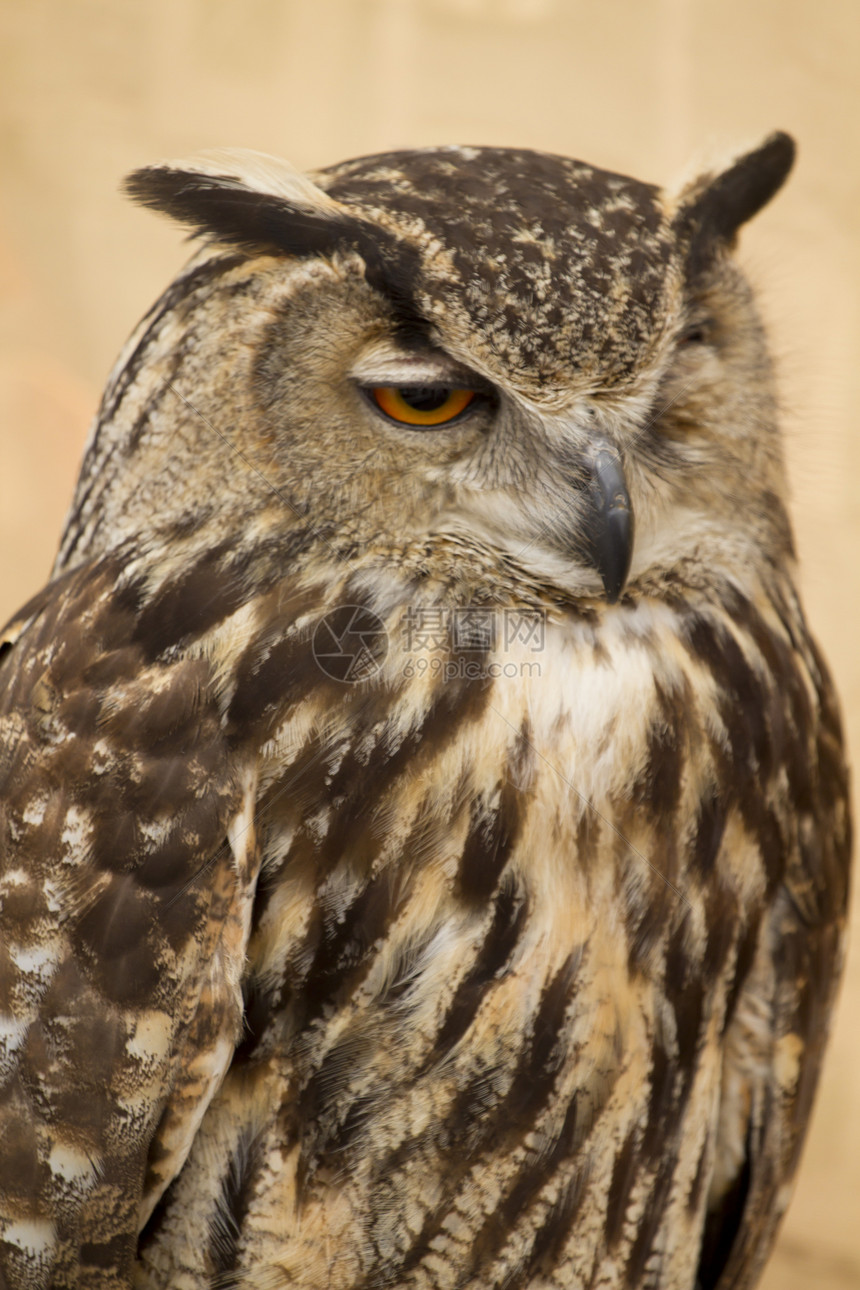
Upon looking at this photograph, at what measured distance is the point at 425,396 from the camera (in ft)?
2.64

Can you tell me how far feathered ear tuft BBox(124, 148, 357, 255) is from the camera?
0.80 meters

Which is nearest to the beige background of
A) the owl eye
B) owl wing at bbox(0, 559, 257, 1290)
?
the owl eye

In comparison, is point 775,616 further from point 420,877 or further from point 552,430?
point 420,877

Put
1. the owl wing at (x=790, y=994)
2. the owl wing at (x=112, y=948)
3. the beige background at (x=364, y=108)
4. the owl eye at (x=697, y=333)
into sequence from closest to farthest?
1. the owl wing at (x=112, y=948)
2. the owl eye at (x=697, y=333)
3. the owl wing at (x=790, y=994)
4. the beige background at (x=364, y=108)

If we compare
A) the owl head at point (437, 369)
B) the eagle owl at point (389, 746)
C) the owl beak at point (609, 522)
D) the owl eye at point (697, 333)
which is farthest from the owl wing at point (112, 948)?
the owl eye at point (697, 333)

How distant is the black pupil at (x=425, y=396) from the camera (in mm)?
799

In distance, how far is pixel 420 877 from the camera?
84 cm

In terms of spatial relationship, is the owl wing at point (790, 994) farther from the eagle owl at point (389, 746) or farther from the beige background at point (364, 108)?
the beige background at point (364, 108)

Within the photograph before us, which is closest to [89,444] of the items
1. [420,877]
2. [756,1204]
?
[420,877]

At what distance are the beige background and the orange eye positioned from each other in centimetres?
122

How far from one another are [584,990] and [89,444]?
0.67 meters

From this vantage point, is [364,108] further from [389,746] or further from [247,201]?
[389,746]

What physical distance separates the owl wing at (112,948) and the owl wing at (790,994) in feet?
1.70

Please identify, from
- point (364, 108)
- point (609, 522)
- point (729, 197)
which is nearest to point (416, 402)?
point (609, 522)
